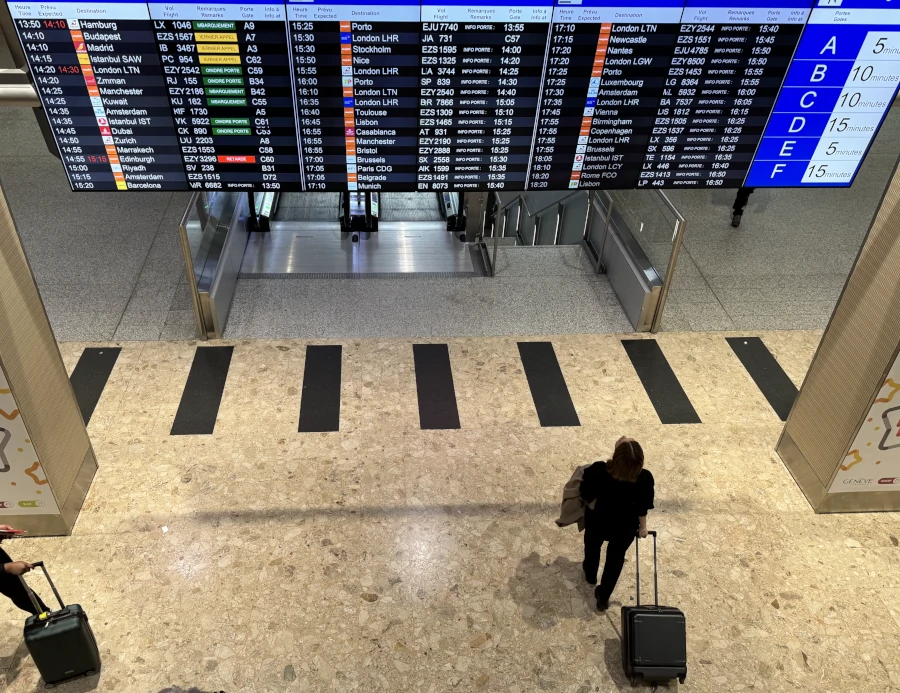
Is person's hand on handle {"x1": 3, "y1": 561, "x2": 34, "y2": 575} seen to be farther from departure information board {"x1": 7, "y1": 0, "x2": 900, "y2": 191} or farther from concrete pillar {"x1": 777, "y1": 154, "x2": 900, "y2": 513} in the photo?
concrete pillar {"x1": 777, "y1": 154, "x2": 900, "y2": 513}

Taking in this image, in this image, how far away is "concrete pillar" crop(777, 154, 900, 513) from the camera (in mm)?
4926

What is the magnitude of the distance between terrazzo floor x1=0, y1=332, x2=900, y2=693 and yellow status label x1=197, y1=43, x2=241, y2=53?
3233 mm

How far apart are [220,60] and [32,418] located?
268 cm

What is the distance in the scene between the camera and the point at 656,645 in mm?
4430

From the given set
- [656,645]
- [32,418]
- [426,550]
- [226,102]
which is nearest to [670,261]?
[426,550]

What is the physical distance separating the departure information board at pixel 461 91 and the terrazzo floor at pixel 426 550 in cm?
243

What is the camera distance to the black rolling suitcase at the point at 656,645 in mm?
4406

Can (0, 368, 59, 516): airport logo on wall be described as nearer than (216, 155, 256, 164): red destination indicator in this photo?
No

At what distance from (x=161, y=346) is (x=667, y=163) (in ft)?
16.5

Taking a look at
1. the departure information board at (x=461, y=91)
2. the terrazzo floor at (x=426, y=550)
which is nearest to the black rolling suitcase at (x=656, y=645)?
the terrazzo floor at (x=426, y=550)

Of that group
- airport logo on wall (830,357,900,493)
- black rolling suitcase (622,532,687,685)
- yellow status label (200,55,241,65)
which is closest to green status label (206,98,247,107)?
yellow status label (200,55,241,65)

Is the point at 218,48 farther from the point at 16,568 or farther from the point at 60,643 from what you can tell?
the point at 60,643

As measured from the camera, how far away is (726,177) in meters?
4.68

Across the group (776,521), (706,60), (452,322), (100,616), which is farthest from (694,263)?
(100,616)
